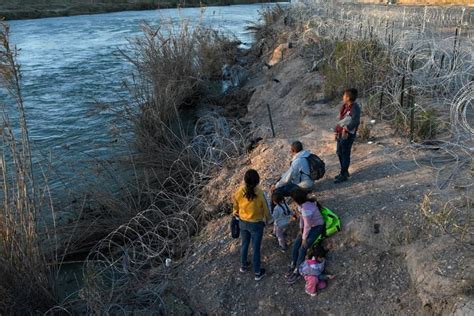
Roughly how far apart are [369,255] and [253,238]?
1.39 meters

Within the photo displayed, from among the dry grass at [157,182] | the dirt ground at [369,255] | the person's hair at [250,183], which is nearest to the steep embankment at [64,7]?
the dry grass at [157,182]

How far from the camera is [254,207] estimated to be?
5.30m

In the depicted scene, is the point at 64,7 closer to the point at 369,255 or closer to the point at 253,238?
the point at 253,238

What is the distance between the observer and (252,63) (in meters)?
19.0

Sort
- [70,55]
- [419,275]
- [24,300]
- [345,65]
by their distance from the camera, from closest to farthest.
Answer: [419,275] → [24,300] → [345,65] → [70,55]

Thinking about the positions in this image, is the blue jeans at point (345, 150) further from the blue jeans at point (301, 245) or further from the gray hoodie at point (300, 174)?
the blue jeans at point (301, 245)

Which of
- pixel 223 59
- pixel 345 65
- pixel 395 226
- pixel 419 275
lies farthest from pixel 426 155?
pixel 223 59

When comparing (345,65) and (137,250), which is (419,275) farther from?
(345,65)

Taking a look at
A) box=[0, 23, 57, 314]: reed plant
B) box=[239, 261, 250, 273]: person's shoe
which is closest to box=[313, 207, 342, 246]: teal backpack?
box=[239, 261, 250, 273]: person's shoe

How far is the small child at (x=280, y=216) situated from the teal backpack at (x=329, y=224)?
442 mm

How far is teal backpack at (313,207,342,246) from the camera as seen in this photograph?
5574 millimetres

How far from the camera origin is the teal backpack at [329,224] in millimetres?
5574

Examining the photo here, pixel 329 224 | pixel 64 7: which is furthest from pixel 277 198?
pixel 64 7

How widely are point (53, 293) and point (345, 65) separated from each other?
794 cm
